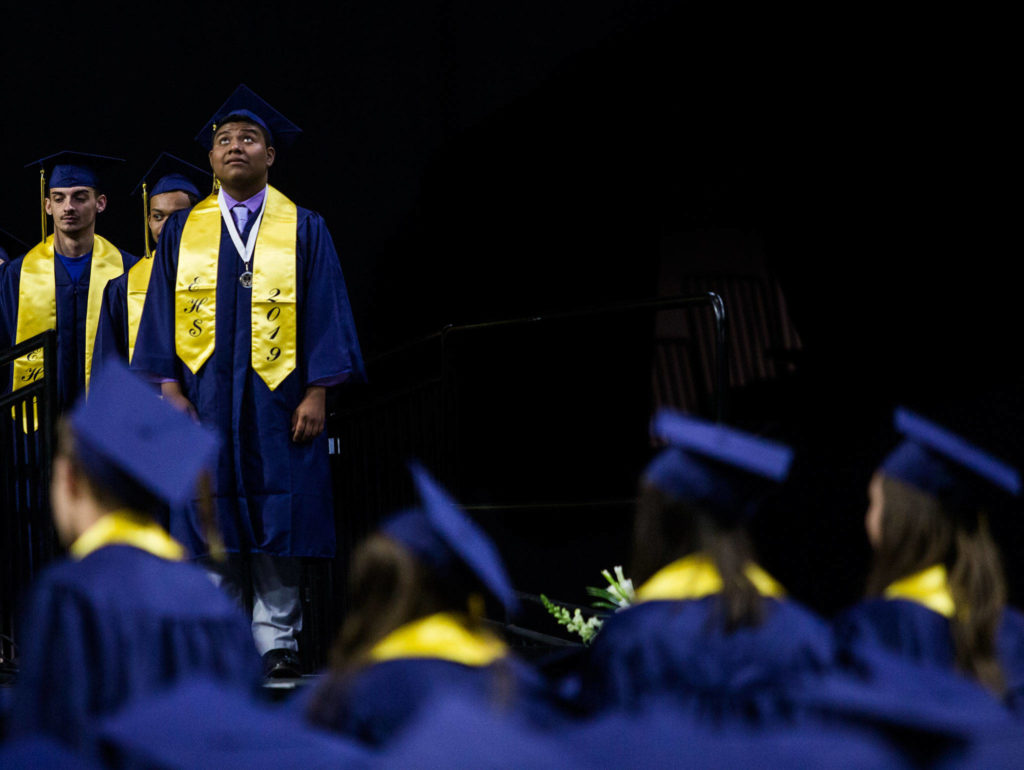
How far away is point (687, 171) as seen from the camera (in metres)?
7.45

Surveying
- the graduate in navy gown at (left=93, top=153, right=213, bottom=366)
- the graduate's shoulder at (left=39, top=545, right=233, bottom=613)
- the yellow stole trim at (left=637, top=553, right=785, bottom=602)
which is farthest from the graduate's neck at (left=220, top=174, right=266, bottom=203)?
the yellow stole trim at (left=637, top=553, right=785, bottom=602)

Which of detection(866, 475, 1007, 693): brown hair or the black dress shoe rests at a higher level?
detection(866, 475, 1007, 693): brown hair

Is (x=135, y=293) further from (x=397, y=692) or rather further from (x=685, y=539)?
(x=397, y=692)

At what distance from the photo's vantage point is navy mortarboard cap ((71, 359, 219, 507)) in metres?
2.45

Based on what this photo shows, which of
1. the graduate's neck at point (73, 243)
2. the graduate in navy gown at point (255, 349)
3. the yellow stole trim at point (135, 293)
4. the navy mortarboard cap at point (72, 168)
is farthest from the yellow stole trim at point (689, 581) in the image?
the navy mortarboard cap at point (72, 168)

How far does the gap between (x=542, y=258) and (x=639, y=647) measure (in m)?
5.39

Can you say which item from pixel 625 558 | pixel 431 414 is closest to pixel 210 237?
pixel 431 414

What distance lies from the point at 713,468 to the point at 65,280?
4.11m

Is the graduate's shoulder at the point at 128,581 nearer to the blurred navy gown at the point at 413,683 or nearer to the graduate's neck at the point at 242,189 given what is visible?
the blurred navy gown at the point at 413,683

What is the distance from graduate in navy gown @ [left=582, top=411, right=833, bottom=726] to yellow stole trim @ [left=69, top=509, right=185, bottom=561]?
2.94ft

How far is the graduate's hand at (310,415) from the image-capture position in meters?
4.90

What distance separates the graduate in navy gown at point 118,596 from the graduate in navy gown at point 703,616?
749 millimetres

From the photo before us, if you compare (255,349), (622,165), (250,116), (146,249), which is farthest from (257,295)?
(622,165)

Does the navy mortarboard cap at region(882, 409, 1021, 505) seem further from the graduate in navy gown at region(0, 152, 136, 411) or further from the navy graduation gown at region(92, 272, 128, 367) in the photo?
the graduate in navy gown at region(0, 152, 136, 411)
